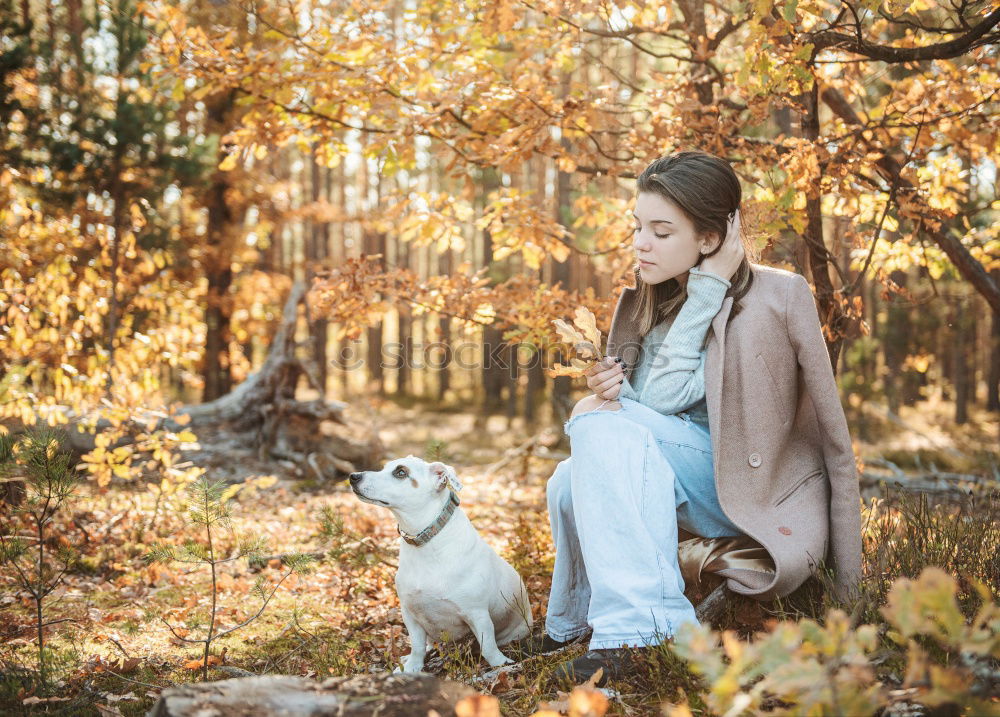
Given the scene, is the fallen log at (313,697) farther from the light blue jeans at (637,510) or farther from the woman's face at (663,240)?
the woman's face at (663,240)

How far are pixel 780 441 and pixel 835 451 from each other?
0.20 m

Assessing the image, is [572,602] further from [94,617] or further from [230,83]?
[230,83]

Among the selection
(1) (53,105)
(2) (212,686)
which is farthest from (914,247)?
(1) (53,105)

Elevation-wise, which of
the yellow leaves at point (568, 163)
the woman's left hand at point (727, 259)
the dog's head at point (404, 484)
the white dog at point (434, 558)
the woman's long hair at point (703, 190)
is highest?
the yellow leaves at point (568, 163)

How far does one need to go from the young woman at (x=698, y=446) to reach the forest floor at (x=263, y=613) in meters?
0.20

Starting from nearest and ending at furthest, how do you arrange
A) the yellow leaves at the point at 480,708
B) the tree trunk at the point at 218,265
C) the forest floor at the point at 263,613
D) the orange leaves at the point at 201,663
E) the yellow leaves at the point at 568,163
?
the yellow leaves at the point at 480,708 → the forest floor at the point at 263,613 → the orange leaves at the point at 201,663 → the yellow leaves at the point at 568,163 → the tree trunk at the point at 218,265

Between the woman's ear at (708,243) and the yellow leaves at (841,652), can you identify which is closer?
the yellow leaves at (841,652)

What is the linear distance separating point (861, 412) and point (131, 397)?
456 inches

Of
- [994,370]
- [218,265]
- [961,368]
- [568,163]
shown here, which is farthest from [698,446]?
[994,370]

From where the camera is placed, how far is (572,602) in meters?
3.05

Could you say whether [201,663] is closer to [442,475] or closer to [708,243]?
[442,475]

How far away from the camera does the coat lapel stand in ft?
9.07

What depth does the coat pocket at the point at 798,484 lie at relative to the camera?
2828 mm

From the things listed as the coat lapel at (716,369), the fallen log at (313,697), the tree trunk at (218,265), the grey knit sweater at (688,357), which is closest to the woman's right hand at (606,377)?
the grey knit sweater at (688,357)
